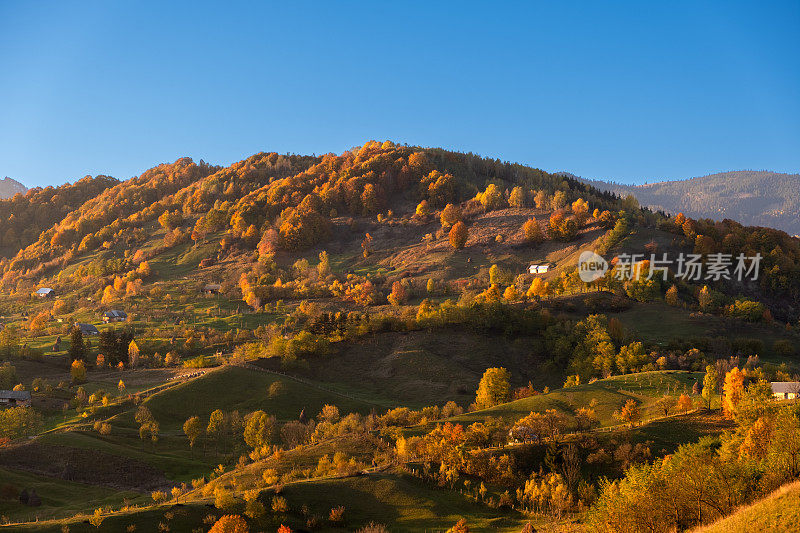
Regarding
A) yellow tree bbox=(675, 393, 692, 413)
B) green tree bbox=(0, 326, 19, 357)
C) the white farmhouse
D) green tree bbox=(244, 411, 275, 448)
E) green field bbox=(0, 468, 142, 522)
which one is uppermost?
the white farmhouse

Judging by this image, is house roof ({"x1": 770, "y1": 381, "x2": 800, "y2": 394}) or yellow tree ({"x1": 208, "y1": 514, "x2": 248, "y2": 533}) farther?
house roof ({"x1": 770, "y1": 381, "x2": 800, "y2": 394})

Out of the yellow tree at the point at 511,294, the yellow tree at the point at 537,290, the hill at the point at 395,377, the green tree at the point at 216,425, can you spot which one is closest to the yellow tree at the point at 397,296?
the hill at the point at 395,377

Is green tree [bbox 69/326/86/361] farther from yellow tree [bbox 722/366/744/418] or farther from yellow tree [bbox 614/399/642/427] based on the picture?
yellow tree [bbox 722/366/744/418]

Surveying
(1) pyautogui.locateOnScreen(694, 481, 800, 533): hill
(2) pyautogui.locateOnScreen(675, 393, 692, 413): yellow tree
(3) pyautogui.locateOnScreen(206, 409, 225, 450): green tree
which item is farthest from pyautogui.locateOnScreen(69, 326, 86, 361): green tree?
(1) pyautogui.locateOnScreen(694, 481, 800, 533): hill

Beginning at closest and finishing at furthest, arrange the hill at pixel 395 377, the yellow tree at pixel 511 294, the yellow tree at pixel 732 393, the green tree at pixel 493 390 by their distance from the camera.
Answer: the hill at pixel 395 377, the yellow tree at pixel 732 393, the green tree at pixel 493 390, the yellow tree at pixel 511 294

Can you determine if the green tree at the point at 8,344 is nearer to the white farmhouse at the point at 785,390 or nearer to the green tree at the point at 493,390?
the green tree at the point at 493,390

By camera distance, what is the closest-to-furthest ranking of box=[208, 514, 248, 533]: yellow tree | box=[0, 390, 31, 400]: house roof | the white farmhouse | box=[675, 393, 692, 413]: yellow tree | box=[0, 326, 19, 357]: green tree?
box=[208, 514, 248, 533]: yellow tree
the white farmhouse
box=[675, 393, 692, 413]: yellow tree
box=[0, 390, 31, 400]: house roof
box=[0, 326, 19, 357]: green tree

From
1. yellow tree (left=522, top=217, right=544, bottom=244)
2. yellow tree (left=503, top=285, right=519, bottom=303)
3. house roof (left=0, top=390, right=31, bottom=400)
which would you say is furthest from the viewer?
yellow tree (left=522, top=217, right=544, bottom=244)

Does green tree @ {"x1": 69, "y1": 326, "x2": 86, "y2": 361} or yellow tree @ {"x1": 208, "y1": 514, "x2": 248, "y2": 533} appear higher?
yellow tree @ {"x1": 208, "y1": 514, "x2": 248, "y2": 533}

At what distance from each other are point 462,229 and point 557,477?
146 meters

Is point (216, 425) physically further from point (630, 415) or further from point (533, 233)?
point (533, 233)

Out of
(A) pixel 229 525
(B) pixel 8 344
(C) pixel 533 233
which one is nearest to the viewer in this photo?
(A) pixel 229 525

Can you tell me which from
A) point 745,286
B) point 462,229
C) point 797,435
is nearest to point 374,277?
point 462,229

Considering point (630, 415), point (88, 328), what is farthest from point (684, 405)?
point (88, 328)
